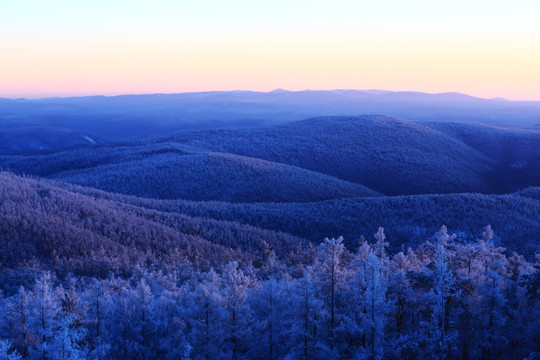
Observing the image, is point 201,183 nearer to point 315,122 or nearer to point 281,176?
point 281,176

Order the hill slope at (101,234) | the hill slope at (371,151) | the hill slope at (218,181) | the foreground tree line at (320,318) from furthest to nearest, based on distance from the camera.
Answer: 1. the hill slope at (371,151)
2. the hill slope at (218,181)
3. the hill slope at (101,234)
4. the foreground tree line at (320,318)

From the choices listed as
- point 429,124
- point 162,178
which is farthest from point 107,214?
point 429,124

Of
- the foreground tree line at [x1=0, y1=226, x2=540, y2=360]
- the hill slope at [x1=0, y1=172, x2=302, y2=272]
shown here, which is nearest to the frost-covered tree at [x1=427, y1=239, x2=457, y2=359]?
the foreground tree line at [x1=0, y1=226, x2=540, y2=360]

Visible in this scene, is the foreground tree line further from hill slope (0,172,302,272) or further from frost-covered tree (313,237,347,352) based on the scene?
hill slope (0,172,302,272)

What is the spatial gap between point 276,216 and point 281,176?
77.8ft

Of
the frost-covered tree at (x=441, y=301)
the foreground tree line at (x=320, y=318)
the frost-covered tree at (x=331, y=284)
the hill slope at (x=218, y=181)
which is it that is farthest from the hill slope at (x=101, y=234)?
the hill slope at (x=218, y=181)

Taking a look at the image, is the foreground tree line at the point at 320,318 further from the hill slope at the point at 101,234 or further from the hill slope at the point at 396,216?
the hill slope at the point at 396,216

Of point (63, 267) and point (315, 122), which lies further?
point (315, 122)

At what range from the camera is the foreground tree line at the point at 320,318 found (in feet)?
38.4

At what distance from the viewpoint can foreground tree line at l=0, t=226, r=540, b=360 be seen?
1170 cm

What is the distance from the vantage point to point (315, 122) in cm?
12231

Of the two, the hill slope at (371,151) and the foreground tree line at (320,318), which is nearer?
the foreground tree line at (320,318)

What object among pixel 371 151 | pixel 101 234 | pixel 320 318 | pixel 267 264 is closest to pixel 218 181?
pixel 101 234

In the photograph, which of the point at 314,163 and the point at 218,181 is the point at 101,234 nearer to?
the point at 218,181
